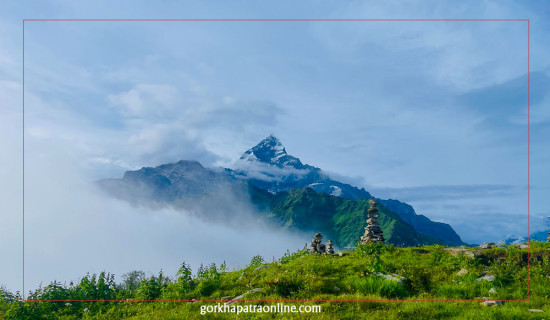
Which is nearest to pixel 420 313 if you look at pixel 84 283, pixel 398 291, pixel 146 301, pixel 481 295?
pixel 398 291

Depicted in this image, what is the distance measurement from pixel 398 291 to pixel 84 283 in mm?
13815

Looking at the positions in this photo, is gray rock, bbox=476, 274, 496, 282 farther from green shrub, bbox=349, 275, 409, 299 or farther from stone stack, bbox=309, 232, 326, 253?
stone stack, bbox=309, 232, 326, 253

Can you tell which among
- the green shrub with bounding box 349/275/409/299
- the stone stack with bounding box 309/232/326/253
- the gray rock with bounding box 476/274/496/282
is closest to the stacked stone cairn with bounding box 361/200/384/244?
the stone stack with bounding box 309/232/326/253

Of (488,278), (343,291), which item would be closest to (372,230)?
(488,278)

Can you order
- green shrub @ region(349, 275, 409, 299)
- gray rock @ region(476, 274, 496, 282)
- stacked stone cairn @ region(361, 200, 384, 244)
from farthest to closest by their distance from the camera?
stacked stone cairn @ region(361, 200, 384, 244) → gray rock @ region(476, 274, 496, 282) → green shrub @ region(349, 275, 409, 299)

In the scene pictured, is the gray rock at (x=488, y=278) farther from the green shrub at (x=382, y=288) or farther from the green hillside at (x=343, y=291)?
the green shrub at (x=382, y=288)

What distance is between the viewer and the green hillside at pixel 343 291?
471 inches

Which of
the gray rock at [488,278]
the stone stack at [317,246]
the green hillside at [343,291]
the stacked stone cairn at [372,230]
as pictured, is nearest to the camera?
the green hillside at [343,291]

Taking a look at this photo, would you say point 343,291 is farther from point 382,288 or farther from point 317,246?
point 317,246

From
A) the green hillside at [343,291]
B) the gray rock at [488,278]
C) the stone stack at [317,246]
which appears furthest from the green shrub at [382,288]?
the stone stack at [317,246]

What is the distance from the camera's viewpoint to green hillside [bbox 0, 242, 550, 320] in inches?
471

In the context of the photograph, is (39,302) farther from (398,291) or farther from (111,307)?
(398,291)

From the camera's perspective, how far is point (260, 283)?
15.5m

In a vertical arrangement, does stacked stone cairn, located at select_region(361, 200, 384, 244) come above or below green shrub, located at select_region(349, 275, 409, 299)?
above
